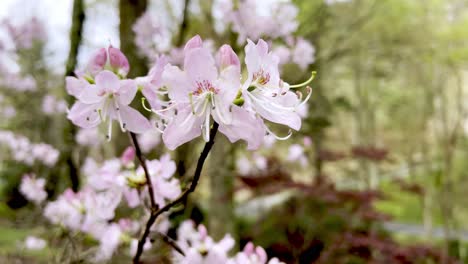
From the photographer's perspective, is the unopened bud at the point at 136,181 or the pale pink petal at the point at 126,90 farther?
the unopened bud at the point at 136,181

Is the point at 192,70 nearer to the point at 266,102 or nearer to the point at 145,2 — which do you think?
the point at 266,102

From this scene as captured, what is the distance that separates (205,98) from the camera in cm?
60

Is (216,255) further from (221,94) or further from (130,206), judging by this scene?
(221,94)

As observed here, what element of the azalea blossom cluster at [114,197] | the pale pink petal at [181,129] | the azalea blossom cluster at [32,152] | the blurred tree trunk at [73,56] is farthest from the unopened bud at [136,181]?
the azalea blossom cluster at [32,152]

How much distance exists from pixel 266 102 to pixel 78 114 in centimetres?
32

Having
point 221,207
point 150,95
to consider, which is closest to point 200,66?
point 150,95

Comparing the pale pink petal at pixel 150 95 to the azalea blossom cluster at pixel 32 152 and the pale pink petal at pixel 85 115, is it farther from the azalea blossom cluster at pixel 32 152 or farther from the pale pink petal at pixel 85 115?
the azalea blossom cluster at pixel 32 152

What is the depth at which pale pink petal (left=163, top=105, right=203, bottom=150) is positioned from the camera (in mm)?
591

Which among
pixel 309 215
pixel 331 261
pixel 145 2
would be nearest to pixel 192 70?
pixel 145 2

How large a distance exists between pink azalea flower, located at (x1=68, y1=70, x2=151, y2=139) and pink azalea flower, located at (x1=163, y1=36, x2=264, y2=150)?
13 cm

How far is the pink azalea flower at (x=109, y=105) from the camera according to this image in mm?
678

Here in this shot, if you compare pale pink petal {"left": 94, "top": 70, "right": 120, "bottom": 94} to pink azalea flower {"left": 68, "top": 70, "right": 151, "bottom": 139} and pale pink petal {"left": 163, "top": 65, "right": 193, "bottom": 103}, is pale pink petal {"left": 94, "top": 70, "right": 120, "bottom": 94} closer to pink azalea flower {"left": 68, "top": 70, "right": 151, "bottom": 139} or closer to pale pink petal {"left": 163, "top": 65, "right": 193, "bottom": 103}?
pink azalea flower {"left": 68, "top": 70, "right": 151, "bottom": 139}

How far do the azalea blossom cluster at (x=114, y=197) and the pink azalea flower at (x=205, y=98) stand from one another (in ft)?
1.01

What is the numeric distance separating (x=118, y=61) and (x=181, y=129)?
19 cm
